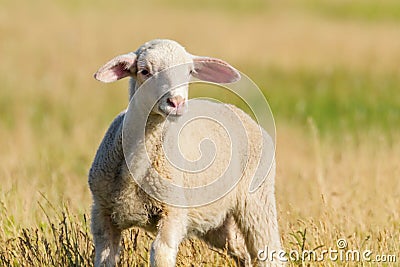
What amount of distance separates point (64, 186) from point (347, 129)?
278 inches

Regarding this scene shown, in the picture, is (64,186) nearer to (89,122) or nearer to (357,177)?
(357,177)

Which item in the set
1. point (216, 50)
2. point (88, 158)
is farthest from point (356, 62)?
point (88, 158)

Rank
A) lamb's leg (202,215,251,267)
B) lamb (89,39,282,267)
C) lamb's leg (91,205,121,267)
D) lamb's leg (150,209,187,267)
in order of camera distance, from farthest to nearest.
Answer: lamb's leg (202,215,251,267) < lamb's leg (91,205,121,267) < lamb (89,39,282,267) < lamb's leg (150,209,187,267)

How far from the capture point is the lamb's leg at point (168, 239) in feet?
14.7

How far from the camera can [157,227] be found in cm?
471

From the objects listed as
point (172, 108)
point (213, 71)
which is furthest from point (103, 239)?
point (213, 71)

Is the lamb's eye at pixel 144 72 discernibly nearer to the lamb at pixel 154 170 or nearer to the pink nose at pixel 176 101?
the lamb at pixel 154 170

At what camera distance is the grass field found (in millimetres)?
5633

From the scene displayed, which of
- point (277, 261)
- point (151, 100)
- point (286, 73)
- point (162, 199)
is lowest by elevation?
point (277, 261)

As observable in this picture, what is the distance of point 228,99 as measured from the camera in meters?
8.77

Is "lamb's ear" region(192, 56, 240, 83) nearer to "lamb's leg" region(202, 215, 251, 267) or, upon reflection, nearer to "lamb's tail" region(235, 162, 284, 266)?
"lamb's tail" region(235, 162, 284, 266)

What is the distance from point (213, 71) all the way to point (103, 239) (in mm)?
1107

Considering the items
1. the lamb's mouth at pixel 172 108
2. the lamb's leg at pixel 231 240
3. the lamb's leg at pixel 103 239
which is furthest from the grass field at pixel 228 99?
the lamb's mouth at pixel 172 108

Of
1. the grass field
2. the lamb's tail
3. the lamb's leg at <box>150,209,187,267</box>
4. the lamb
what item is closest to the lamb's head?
the lamb
